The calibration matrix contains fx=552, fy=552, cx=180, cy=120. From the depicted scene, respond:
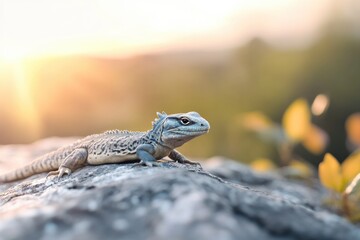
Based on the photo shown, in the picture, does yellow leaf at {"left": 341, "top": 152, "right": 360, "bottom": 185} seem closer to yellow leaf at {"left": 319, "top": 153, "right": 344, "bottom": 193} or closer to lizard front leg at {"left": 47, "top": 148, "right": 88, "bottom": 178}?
yellow leaf at {"left": 319, "top": 153, "right": 344, "bottom": 193}

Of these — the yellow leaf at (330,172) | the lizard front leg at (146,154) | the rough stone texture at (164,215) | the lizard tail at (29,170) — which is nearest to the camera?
the rough stone texture at (164,215)

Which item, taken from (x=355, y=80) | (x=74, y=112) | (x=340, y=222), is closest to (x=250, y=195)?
(x=340, y=222)

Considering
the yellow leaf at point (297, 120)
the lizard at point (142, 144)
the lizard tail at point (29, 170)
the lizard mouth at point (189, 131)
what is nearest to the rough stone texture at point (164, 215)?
the lizard at point (142, 144)

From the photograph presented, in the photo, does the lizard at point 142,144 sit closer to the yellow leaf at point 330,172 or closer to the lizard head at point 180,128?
the lizard head at point 180,128

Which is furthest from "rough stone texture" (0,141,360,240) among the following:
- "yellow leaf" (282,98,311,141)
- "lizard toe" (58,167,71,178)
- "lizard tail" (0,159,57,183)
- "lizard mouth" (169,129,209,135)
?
"yellow leaf" (282,98,311,141)

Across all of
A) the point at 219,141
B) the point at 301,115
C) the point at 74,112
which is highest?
the point at 301,115

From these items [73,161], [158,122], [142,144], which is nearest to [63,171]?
[73,161]

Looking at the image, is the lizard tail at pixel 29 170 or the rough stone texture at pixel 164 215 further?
the lizard tail at pixel 29 170

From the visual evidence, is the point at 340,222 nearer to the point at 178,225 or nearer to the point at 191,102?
the point at 178,225
